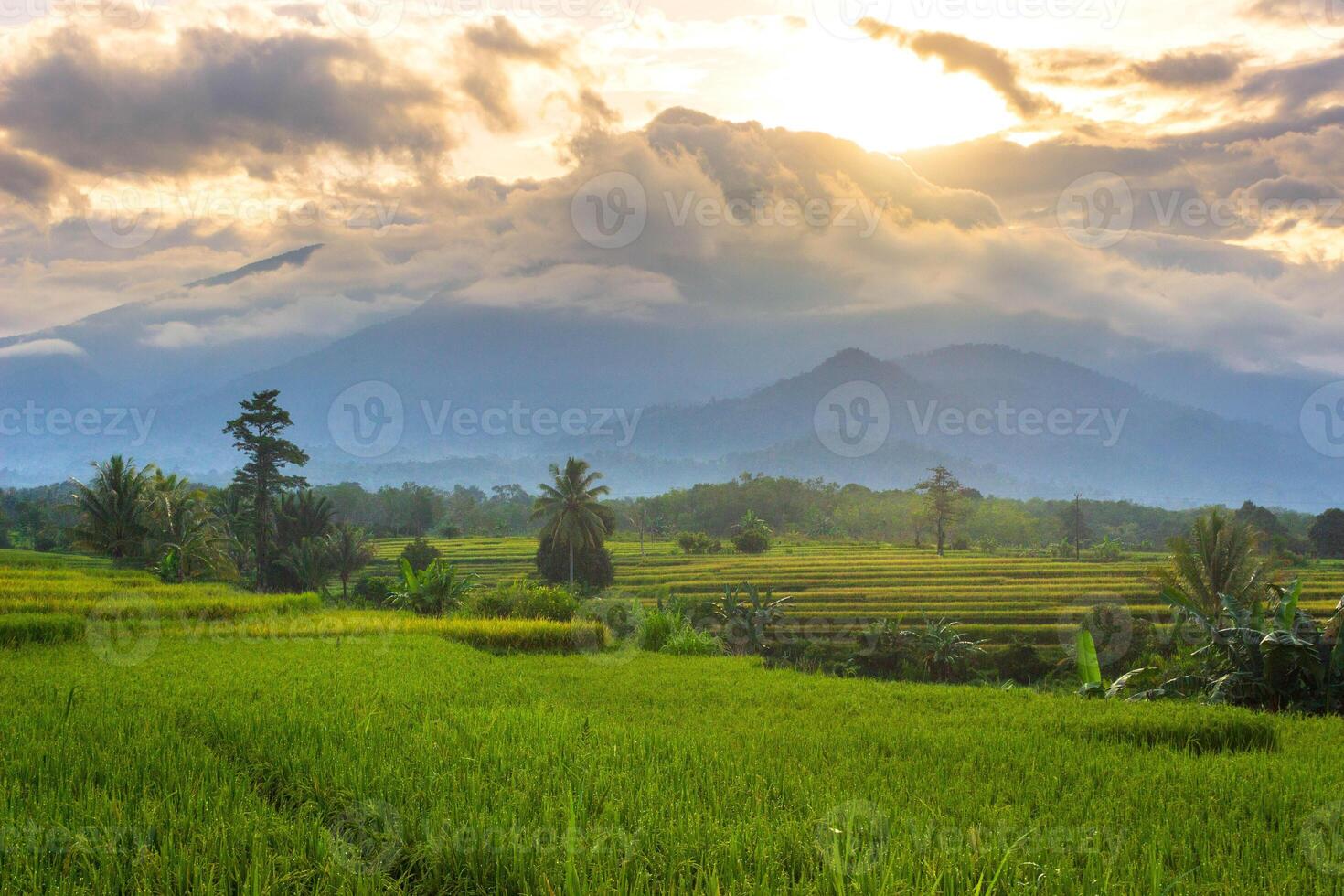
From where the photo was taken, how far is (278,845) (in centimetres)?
469

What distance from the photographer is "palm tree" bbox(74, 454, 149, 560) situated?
129 ft

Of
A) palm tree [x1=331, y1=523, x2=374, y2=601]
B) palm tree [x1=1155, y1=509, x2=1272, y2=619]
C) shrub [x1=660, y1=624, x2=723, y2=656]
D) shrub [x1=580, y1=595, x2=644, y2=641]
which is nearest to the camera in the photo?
shrub [x1=660, y1=624, x2=723, y2=656]

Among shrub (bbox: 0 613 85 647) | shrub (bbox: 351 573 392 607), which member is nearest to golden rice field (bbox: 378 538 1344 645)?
shrub (bbox: 351 573 392 607)

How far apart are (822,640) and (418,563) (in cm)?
3539

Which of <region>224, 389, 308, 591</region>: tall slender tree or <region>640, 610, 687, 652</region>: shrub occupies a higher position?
<region>224, 389, 308, 591</region>: tall slender tree

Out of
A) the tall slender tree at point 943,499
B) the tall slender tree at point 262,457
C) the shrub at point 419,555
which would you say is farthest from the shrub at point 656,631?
the tall slender tree at point 943,499

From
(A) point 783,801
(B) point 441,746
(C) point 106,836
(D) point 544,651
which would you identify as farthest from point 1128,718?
(D) point 544,651

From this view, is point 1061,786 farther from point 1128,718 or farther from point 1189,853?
point 1128,718

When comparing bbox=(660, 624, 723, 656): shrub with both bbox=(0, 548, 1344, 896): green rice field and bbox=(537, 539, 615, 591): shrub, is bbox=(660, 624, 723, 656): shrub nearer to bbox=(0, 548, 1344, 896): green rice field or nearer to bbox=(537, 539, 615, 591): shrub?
bbox=(0, 548, 1344, 896): green rice field

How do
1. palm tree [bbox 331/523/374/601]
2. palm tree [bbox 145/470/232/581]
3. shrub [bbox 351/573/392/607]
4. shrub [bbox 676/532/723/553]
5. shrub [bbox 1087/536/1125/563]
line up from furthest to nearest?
1. shrub [bbox 676/532/723/553]
2. shrub [bbox 1087/536/1125/563]
3. palm tree [bbox 331/523/374/601]
4. shrub [bbox 351/573/392/607]
5. palm tree [bbox 145/470/232/581]

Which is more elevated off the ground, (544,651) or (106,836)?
(106,836)

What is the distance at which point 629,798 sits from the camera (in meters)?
5.43

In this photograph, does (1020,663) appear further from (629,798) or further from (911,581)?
(629,798)

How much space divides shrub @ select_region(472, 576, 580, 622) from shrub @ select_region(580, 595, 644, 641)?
724 millimetres
